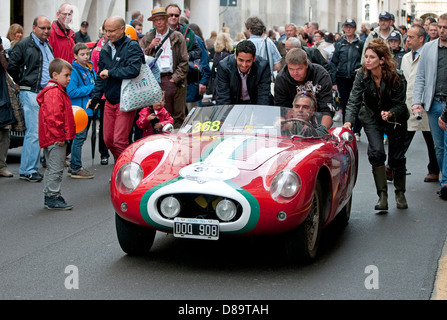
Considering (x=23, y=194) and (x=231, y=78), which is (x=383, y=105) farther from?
(x=23, y=194)

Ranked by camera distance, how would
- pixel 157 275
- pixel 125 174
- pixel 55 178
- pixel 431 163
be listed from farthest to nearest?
pixel 431 163 → pixel 55 178 → pixel 125 174 → pixel 157 275

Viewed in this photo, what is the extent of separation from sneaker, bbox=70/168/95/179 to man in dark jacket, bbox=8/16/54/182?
491 millimetres

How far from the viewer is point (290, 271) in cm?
605

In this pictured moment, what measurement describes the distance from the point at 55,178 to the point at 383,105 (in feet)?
11.6

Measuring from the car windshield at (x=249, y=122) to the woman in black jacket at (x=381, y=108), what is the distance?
5.03 ft

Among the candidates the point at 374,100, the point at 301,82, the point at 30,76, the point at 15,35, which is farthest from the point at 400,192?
the point at 15,35

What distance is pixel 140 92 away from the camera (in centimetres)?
998

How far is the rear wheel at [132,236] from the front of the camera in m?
6.33

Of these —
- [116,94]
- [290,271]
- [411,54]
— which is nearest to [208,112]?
[290,271]

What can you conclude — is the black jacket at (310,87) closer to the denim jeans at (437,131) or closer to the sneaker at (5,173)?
the denim jeans at (437,131)

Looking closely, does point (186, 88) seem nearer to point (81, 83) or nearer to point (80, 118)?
point (81, 83)

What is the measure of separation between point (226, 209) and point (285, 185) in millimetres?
468

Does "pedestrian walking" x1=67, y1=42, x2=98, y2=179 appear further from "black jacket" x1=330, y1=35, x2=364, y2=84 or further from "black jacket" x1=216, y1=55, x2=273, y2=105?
"black jacket" x1=330, y1=35, x2=364, y2=84

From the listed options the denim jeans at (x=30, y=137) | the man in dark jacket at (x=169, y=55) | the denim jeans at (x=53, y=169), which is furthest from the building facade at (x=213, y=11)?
the denim jeans at (x=53, y=169)
